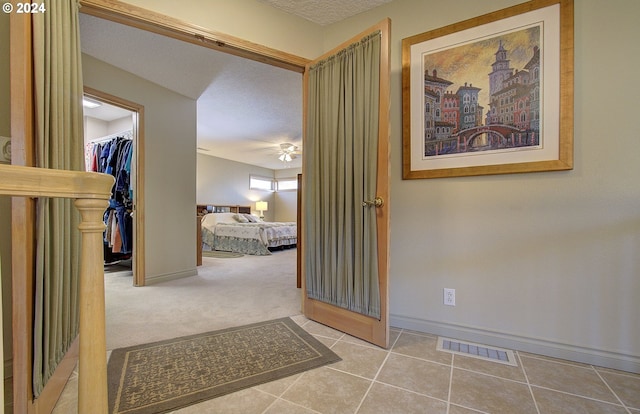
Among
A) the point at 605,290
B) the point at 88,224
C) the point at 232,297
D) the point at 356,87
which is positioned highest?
the point at 356,87

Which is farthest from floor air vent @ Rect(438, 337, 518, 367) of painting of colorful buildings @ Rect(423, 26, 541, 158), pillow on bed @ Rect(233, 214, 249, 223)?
pillow on bed @ Rect(233, 214, 249, 223)

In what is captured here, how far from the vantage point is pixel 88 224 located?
638mm

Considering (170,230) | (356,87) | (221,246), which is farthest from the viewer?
(221,246)

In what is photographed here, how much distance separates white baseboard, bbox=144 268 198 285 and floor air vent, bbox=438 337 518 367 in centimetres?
299

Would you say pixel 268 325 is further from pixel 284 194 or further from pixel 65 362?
pixel 284 194

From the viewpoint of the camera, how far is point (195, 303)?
2660 mm

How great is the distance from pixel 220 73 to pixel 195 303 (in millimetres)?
2371

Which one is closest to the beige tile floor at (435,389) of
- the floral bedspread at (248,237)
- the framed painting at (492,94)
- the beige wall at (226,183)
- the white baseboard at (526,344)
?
the white baseboard at (526,344)

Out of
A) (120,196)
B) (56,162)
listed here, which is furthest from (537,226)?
(120,196)

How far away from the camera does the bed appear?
5727mm

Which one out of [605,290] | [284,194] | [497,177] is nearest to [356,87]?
[497,177]

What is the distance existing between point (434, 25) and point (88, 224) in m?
2.30

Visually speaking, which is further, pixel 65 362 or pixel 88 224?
pixel 65 362

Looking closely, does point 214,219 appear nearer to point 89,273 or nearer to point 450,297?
point 450,297
